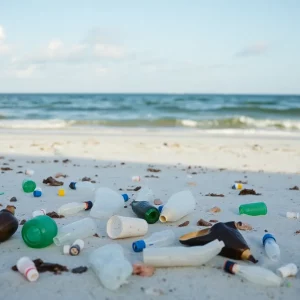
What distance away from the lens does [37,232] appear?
2.34m

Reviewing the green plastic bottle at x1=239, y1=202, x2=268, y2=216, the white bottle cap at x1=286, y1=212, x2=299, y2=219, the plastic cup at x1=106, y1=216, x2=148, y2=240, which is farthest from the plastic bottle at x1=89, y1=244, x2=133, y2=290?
the white bottle cap at x1=286, y1=212, x2=299, y2=219

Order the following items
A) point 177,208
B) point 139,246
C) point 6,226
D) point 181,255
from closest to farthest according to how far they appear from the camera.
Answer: point 181,255
point 139,246
point 6,226
point 177,208

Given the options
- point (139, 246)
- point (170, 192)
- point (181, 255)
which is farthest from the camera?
point (170, 192)

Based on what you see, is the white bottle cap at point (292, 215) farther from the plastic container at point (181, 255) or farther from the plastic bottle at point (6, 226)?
the plastic bottle at point (6, 226)

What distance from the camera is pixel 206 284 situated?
1994 millimetres

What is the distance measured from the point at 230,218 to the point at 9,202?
208 cm

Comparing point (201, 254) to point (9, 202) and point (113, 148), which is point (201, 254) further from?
point (113, 148)

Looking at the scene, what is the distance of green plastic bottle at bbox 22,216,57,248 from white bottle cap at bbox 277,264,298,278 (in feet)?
4.67

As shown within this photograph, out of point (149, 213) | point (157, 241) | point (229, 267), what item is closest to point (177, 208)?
point (149, 213)

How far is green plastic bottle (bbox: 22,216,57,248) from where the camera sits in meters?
2.34

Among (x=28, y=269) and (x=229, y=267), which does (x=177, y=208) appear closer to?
(x=229, y=267)

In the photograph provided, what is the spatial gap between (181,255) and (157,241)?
1.18 ft

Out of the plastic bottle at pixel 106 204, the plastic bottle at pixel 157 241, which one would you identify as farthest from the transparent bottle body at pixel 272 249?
the plastic bottle at pixel 106 204

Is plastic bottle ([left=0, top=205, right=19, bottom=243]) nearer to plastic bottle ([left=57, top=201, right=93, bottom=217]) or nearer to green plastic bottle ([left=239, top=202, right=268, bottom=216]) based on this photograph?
plastic bottle ([left=57, top=201, right=93, bottom=217])
